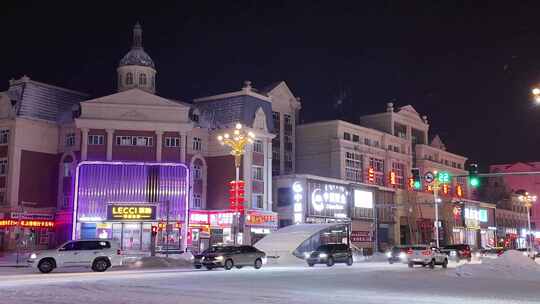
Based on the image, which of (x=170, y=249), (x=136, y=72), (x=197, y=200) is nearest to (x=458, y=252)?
(x=170, y=249)

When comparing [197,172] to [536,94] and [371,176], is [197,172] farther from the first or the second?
[536,94]

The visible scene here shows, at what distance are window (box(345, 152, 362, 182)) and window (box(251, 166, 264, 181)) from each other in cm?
1486

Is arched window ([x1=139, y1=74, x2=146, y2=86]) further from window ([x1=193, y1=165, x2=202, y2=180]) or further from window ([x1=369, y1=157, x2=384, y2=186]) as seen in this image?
window ([x1=369, y1=157, x2=384, y2=186])

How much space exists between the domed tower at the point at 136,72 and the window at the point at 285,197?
18766 mm

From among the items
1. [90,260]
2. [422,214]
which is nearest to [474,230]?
[422,214]

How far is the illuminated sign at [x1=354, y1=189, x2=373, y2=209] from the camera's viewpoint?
79062mm

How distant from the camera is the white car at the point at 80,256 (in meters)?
33.9

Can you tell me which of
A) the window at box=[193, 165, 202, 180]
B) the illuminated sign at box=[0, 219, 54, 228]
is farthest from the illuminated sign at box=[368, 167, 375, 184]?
the illuminated sign at box=[0, 219, 54, 228]

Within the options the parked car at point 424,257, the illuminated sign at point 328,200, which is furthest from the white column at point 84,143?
the parked car at point 424,257

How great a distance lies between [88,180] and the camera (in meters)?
60.1

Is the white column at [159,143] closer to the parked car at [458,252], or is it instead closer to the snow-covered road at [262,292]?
the parked car at [458,252]

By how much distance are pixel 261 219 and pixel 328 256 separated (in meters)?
21.3

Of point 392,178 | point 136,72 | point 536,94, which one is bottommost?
point 536,94

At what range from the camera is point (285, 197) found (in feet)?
238
